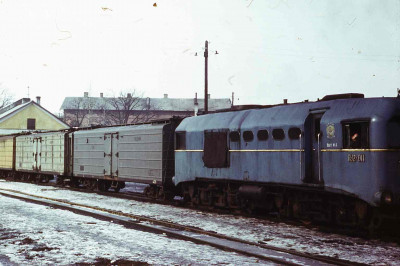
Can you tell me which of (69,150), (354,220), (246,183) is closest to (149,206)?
(246,183)

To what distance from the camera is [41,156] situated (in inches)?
1165

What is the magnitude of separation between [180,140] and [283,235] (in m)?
7.34

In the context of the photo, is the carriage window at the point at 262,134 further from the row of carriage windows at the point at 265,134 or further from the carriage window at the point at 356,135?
the carriage window at the point at 356,135

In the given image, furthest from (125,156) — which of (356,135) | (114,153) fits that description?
(356,135)

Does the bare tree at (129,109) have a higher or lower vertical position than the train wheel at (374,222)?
higher

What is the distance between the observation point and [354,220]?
11.1 m

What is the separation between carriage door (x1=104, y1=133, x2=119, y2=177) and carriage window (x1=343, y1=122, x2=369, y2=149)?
12.7 m

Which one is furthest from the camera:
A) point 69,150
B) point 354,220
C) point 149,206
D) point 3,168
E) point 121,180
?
point 3,168

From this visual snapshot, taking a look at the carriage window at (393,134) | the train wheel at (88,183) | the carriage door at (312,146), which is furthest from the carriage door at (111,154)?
the carriage window at (393,134)

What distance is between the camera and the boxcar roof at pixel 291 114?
1071 centimetres

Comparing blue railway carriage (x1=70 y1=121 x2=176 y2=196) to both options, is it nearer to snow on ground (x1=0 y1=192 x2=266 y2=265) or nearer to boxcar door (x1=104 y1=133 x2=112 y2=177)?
boxcar door (x1=104 y1=133 x2=112 y2=177)

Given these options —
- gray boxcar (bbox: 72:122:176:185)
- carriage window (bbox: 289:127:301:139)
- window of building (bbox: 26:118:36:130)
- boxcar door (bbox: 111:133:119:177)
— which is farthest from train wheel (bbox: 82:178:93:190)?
window of building (bbox: 26:118:36:130)

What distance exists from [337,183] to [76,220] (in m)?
7.28

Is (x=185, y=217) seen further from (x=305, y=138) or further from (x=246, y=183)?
(x=305, y=138)
